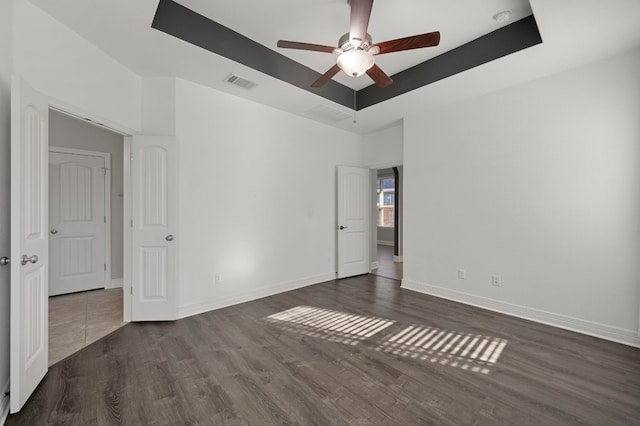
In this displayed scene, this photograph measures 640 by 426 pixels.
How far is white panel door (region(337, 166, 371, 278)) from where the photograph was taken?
528 cm

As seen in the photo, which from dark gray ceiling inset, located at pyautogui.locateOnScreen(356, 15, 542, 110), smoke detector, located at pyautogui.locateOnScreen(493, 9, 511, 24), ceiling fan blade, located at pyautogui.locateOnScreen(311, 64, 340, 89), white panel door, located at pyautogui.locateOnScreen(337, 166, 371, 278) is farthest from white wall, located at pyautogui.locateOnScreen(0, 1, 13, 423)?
white panel door, located at pyautogui.locateOnScreen(337, 166, 371, 278)

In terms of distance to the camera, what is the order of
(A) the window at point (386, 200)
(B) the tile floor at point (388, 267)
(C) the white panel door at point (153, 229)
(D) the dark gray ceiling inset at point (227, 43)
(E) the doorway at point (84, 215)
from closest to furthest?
(D) the dark gray ceiling inset at point (227, 43), (C) the white panel door at point (153, 229), (E) the doorway at point (84, 215), (B) the tile floor at point (388, 267), (A) the window at point (386, 200)

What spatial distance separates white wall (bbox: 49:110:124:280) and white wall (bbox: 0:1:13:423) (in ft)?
9.15

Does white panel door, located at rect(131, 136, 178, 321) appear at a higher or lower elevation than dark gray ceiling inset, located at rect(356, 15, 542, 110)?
lower

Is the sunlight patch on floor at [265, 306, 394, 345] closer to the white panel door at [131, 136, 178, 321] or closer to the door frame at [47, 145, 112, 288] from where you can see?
the white panel door at [131, 136, 178, 321]

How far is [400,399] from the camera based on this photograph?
1965mm

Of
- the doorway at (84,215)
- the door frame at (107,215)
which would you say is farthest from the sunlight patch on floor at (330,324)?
the door frame at (107,215)

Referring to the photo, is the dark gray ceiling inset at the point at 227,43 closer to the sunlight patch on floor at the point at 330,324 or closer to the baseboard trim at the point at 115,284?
the sunlight patch on floor at the point at 330,324

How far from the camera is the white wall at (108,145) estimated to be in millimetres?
4355

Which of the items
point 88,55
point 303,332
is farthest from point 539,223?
point 88,55

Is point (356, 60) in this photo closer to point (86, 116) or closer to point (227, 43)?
A: point (227, 43)

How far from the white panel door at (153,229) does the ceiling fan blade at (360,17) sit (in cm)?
229

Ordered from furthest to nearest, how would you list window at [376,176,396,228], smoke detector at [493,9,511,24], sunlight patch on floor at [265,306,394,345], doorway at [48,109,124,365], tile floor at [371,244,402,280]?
window at [376,176,396,228]
tile floor at [371,244,402,280]
doorway at [48,109,124,365]
sunlight patch on floor at [265,306,394,345]
smoke detector at [493,9,511,24]

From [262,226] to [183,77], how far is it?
210 cm
